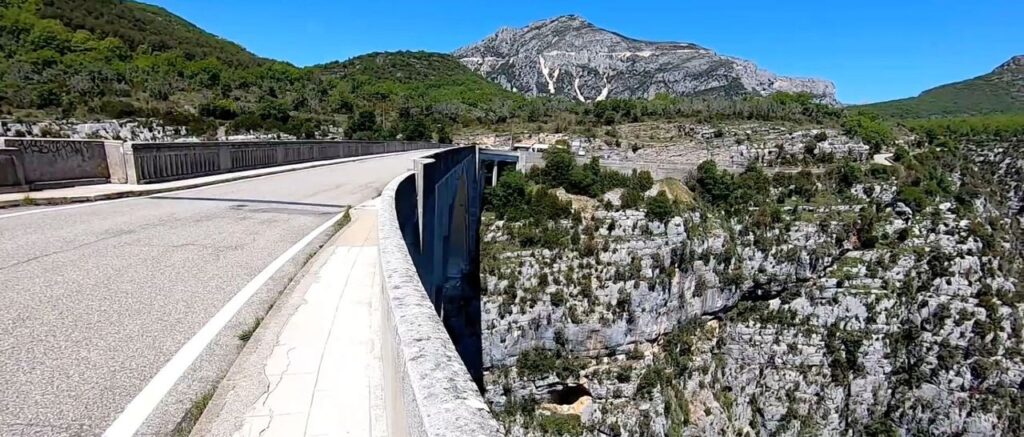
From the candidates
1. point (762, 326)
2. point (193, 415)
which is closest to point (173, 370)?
point (193, 415)

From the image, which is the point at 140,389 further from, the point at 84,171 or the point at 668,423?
the point at 668,423

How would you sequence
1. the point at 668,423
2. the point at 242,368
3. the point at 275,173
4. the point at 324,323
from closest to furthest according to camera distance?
the point at 242,368, the point at 324,323, the point at 275,173, the point at 668,423

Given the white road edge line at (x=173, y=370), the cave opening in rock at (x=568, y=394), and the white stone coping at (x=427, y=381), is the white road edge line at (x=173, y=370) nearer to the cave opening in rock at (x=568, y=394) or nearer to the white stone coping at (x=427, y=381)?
the white stone coping at (x=427, y=381)

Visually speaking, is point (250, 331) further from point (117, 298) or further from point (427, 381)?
point (427, 381)

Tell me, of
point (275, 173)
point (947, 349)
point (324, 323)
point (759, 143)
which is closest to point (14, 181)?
point (275, 173)

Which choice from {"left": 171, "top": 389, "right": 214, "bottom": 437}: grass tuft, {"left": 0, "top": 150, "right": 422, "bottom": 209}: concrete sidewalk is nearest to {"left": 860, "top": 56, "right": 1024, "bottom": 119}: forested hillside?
{"left": 0, "top": 150, "right": 422, "bottom": 209}: concrete sidewalk

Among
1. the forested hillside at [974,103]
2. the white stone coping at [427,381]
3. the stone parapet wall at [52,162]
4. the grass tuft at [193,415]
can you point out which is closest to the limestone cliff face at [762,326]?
the stone parapet wall at [52,162]

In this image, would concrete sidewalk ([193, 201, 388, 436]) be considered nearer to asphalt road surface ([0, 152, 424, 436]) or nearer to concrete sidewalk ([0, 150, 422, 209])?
asphalt road surface ([0, 152, 424, 436])
